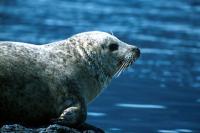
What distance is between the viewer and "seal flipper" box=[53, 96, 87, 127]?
28.0 feet

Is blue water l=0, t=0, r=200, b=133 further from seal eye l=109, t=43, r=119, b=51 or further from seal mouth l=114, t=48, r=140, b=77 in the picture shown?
seal eye l=109, t=43, r=119, b=51

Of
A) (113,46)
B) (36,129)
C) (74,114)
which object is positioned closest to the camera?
(36,129)

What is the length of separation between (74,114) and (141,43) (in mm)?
14684

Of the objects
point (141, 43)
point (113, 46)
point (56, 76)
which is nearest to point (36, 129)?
point (56, 76)

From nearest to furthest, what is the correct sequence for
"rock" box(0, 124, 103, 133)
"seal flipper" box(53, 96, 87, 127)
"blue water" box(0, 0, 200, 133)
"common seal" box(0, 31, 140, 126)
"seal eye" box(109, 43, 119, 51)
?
"rock" box(0, 124, 103, 133) < "common seal" box(0, 31, 140, 126) < "seal flipper" box(53, 96, 87, 127) < "seal eye" box(109, 43, 119, 51) < "blue water" box(0, 0, 200, 133)

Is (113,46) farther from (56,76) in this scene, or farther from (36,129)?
(36,129)

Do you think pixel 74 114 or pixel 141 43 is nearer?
pixel 74 114

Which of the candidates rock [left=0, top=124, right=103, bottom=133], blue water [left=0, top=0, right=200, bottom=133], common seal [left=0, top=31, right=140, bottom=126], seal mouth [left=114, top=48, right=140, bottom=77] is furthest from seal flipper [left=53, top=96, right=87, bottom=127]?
blue water [left=0, top=0, right=200, bottom=133]

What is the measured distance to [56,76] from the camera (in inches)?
347

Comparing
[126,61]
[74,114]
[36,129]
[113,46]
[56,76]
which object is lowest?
[36,129]

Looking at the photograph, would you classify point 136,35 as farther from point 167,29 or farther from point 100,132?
point 100,132

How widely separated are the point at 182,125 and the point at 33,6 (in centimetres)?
1827

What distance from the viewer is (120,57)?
9781mm

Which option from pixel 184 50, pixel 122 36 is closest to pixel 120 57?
pixel 184 50
